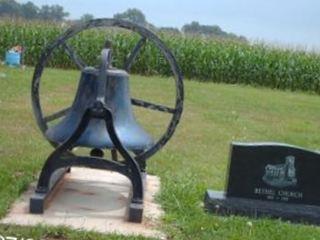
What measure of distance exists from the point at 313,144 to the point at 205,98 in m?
5.23

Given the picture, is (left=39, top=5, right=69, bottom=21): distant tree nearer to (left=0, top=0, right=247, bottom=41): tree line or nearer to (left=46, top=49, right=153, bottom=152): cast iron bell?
(left=0, top=0, right=247, bottom=41): tree line

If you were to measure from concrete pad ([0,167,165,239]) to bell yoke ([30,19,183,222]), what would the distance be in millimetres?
106

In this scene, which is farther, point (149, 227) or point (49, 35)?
point (49, 35)

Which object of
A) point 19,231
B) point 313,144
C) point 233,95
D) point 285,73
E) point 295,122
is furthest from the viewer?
point 285,73

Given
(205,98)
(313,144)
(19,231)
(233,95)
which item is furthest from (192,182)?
(233,95)

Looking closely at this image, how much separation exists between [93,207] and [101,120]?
652 millimetres

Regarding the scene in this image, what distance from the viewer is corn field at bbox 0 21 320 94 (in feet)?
69.9

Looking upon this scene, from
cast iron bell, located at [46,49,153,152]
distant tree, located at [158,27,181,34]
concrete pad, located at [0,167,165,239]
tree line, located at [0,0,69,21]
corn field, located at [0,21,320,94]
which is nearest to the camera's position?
concrete pad, located at [0,167,165,239]

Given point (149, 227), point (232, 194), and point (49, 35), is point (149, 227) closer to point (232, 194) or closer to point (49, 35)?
point (232, 194)

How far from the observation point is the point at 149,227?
4.98 m

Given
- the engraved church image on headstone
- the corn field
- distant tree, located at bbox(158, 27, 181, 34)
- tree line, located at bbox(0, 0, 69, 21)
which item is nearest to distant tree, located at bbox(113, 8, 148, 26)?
the engraved church image on headstone

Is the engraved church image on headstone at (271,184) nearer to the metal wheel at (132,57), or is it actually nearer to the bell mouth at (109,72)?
the metal wheel at (132,57)

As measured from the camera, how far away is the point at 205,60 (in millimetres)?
21391

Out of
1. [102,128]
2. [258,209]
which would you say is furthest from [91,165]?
[258,209]
